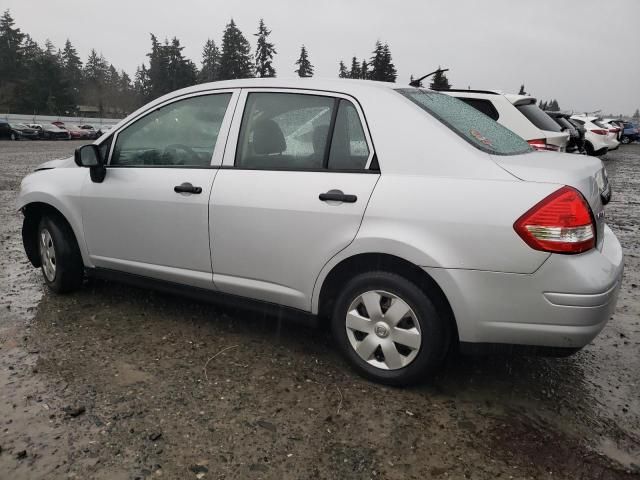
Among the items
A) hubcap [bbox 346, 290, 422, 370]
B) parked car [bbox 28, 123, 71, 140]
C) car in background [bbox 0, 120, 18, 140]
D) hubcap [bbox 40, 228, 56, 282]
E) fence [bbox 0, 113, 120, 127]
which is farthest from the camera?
fence [bbox 0, 113, 120, 127]

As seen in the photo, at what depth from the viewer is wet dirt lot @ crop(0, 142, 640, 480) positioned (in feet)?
7.38

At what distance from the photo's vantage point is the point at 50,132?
126 feet

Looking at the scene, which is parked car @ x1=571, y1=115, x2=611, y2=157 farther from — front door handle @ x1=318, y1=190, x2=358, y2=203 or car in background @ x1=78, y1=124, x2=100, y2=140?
car in background @ x1=78, y1=124, x2=100, y2=140

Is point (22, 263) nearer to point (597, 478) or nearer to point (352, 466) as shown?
point (352, 466)

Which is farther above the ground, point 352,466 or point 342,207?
point 342,207

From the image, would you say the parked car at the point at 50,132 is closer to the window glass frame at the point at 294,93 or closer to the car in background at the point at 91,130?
the car in background at the point at 91,130

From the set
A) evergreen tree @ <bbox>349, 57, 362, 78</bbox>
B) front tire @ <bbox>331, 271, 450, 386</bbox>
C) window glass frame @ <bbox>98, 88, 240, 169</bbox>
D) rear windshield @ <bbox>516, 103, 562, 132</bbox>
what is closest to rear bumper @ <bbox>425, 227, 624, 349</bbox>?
front tire @ <bbox>331, 271, 450, 386</bbox>

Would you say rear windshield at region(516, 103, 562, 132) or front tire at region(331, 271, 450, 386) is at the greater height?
rear windshield at region(516, 103, 562, 132)

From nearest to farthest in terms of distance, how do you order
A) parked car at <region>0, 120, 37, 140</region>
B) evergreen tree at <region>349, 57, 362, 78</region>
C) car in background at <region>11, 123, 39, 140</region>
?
parked car at <region>0, 120, 37, 140</region>
car in background at <region>11, 123, 39, 140</region>
evergreen tree at <region>349, 57, 362, 78</region>

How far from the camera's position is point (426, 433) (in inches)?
97.7

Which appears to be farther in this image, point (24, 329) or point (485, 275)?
point (24, 329)

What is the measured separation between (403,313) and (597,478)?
1.10m

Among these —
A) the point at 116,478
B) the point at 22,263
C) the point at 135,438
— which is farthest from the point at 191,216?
the point at 22,263

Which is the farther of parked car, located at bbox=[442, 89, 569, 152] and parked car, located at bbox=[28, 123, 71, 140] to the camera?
parked car, located at bbox=[28, 123, 71, 140]
